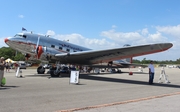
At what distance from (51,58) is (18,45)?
3.31m

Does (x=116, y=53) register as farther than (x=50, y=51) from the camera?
No

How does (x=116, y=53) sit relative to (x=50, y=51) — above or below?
below

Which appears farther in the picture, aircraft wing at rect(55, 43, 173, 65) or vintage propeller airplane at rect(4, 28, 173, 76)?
vintage propeller airplane at rect(4, 28, 173, 76)

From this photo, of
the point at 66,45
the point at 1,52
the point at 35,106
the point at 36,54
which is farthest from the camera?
the point at 1,52

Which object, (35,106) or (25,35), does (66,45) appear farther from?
(35,106)

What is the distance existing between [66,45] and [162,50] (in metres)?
10.5

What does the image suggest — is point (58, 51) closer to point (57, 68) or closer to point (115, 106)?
point (57, 68)

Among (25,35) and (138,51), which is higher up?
(25,35)

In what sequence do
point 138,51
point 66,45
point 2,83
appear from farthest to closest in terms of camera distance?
1. point 66,45
2. point 138,51
3. point 2,83

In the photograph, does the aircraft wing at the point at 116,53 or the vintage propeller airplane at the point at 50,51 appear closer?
the aircraft wing at the point at 116,53

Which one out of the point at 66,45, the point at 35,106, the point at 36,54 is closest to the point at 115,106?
the point at 35,106

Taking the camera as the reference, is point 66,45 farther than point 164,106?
Yes

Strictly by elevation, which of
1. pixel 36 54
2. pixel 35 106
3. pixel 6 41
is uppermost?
pixel 6 41

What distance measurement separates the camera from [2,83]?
11289 millimetres
